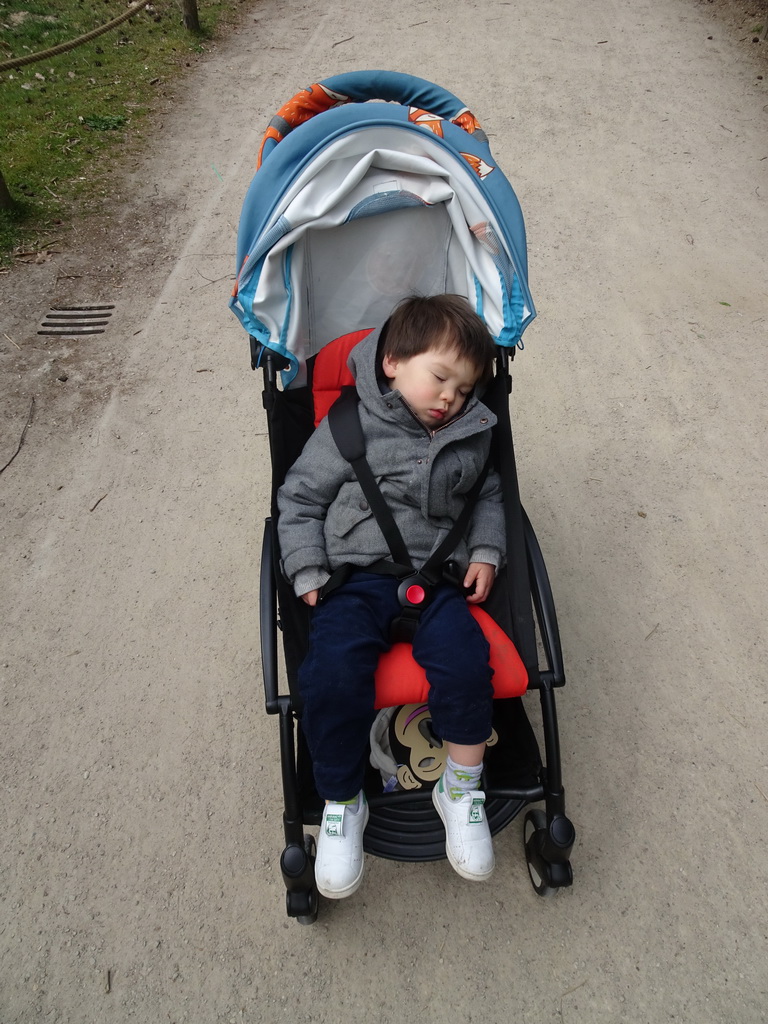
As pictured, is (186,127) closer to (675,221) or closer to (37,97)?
(37,97)

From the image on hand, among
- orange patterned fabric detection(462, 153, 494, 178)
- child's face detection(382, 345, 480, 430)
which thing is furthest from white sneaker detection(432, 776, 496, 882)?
orange patterned fabric detection(462, 153, 494, 178)

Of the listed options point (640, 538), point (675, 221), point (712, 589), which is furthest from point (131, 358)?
point (675, 221)

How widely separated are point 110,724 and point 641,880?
5.70 ft

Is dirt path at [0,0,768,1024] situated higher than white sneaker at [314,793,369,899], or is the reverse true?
white sneaker at [314,793,369,899]

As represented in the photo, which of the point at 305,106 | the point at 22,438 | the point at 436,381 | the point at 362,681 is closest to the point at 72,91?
the point at 22,438

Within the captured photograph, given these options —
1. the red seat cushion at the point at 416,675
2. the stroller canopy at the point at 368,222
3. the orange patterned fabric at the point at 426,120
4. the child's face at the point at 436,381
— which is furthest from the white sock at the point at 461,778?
the orange patterned fabric at the point at 426,120

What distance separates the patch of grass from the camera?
4594 millimetres

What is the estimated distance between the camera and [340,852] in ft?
5.92

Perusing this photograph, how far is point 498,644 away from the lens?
1.87m

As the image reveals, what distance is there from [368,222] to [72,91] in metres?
4.81

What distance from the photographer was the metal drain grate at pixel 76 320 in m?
3.77

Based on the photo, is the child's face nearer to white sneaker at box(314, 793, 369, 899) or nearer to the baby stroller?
the baby stroller

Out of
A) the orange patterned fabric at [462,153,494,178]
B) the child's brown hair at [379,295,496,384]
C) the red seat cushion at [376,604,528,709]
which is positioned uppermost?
the orange patterned fabric at [462,153,494,178]

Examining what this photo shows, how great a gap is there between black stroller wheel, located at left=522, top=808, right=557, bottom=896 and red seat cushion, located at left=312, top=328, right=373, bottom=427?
134 centimetres
